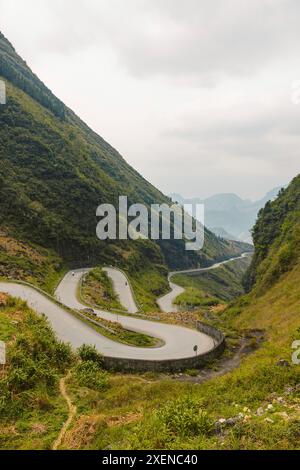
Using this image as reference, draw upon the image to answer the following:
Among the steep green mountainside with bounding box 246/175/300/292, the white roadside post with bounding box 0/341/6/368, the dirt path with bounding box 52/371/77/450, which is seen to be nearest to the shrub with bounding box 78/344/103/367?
the dirt path with bounding box 52/371/77/450

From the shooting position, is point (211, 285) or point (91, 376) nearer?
point (91, 376)

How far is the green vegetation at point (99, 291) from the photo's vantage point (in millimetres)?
64125

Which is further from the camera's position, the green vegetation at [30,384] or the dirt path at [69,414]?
the green vegetation at [30,384]

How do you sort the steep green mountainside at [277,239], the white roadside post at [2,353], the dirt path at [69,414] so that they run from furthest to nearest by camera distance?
the steep green mountainside at [277,239] < the white roadside post at [2,353] < the dirt path at [69,414]

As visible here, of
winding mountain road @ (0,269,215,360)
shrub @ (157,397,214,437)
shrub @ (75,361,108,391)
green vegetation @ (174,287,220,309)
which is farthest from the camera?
green vegetation @ (174,287,220,309)

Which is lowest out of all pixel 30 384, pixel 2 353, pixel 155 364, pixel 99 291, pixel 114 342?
pixel 155 364

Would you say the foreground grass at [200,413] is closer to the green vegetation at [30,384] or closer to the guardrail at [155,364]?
the green vegetation at [30,384]

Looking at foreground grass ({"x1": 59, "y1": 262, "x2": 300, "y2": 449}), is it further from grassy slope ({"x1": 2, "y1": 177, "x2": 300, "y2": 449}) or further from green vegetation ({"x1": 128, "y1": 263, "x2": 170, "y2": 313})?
green vegetation ({"x1": 128, "y1": 263, "x2": 170, "y2": 313})

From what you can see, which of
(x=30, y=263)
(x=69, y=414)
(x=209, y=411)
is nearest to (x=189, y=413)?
(x=209, y=411)

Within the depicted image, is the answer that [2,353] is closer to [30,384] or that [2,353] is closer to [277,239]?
[30,384]

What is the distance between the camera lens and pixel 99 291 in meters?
71.2

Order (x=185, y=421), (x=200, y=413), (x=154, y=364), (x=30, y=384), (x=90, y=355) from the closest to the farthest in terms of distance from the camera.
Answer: (x=185, y=421) < (x=200, y=413) < (x=30, y=384) < (x=90, y=355) < (x=154, y=364)

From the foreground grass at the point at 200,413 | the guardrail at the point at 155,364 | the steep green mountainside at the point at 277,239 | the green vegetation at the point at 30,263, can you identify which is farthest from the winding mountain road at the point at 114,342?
the steep green mountainside at the point at 277,239

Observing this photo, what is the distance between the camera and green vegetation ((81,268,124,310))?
210 ft
